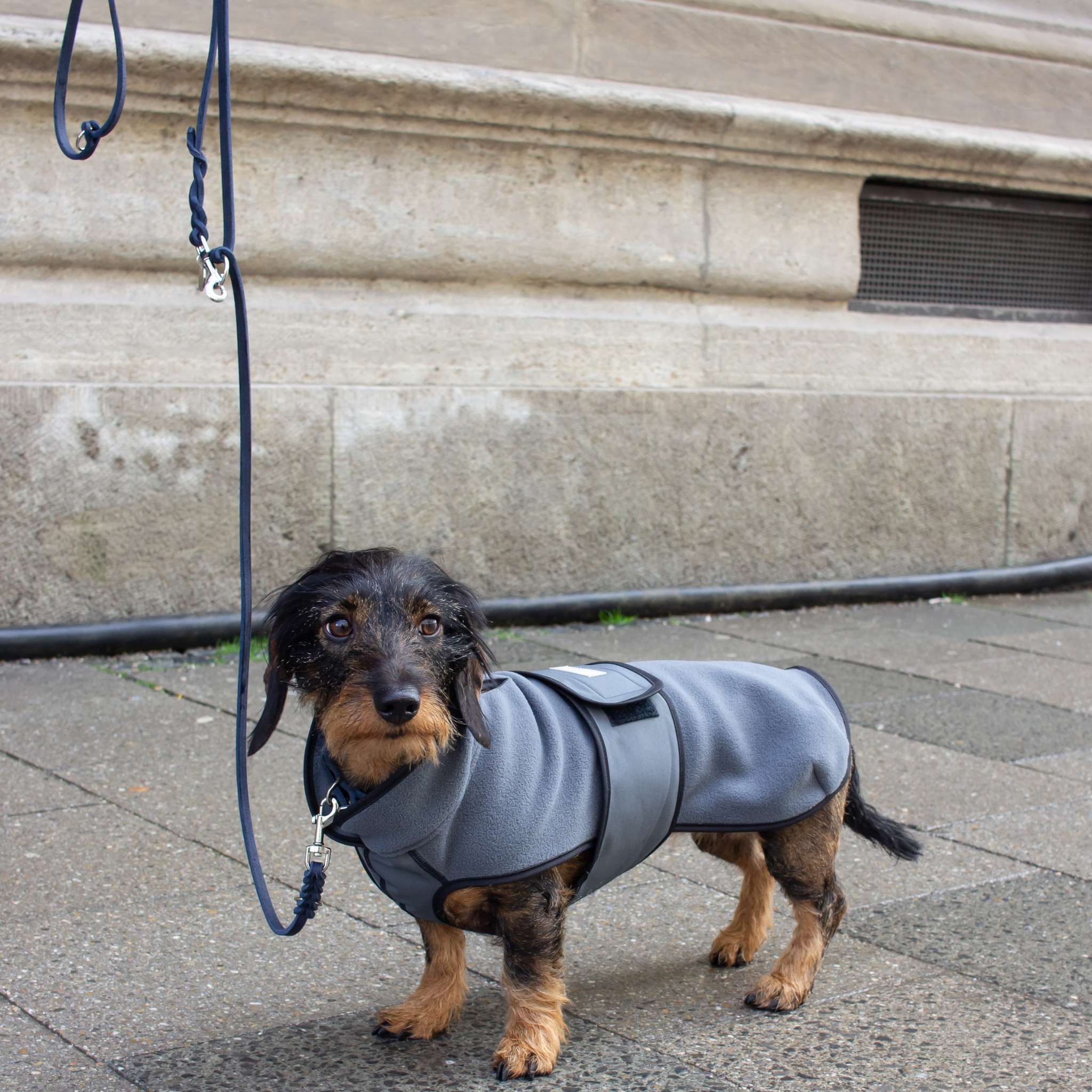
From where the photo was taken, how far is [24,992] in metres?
3.12

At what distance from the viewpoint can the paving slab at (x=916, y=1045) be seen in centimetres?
285

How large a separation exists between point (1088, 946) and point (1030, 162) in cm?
654

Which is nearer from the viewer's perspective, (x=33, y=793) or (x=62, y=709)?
(x=33, y=793)

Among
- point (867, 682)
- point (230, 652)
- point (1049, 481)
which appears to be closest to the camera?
point (867, 682)

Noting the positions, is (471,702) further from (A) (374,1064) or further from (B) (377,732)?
(A) (374,1064)

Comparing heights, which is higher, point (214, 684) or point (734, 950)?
point (734, 950)

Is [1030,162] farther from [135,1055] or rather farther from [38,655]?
[135,1055]

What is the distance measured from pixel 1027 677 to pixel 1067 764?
151 cm

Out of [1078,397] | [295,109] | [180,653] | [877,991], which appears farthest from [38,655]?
[1078,397]

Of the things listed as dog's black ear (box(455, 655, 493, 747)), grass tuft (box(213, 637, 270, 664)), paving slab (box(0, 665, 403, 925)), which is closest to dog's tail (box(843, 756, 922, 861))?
dog's black ear (box(455, 655, 493, 747))

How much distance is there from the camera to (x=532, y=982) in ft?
9.47

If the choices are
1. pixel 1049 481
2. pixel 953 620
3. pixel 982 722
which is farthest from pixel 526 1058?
pixel 1049 481

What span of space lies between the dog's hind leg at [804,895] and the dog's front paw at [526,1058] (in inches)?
23.8

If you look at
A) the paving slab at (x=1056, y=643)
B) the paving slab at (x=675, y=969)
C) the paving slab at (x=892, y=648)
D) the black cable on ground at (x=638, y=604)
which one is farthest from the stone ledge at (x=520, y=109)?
the paving slab at (x=675, y=969)
